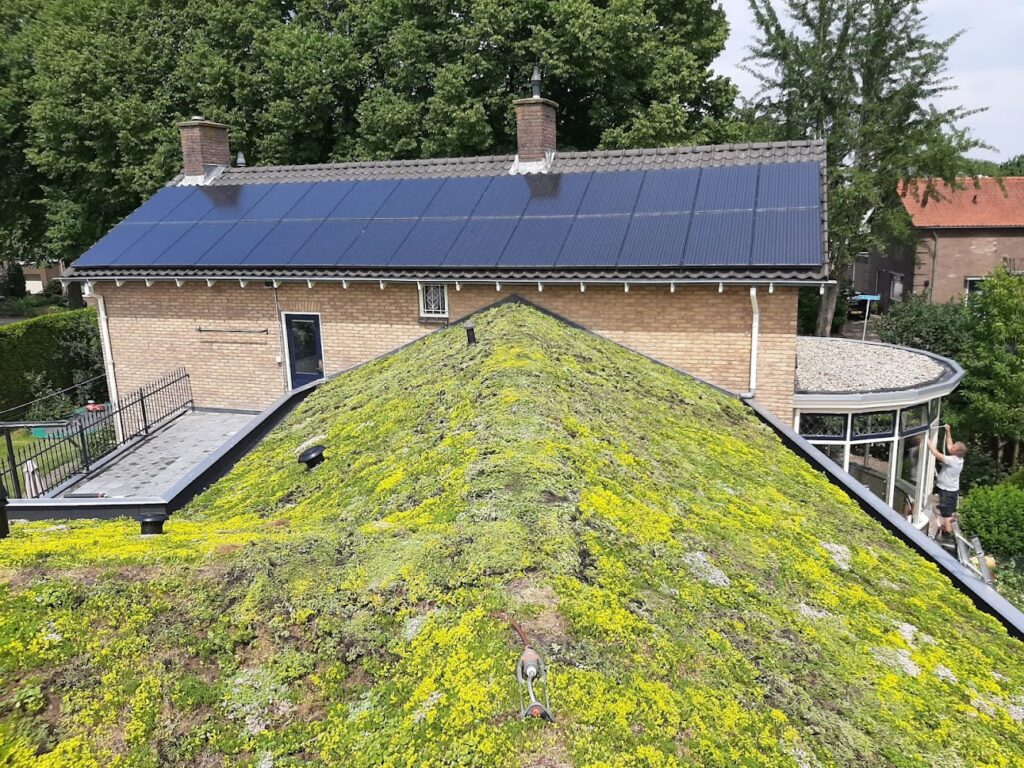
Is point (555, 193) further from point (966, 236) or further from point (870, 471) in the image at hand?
point (966, 236)

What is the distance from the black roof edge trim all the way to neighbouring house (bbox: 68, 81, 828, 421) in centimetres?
264

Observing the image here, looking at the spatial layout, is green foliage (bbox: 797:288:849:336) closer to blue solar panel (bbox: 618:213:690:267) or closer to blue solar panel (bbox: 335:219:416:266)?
blue solar panel (bbox: 618:213:690:267)

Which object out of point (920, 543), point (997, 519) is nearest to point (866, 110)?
point (997, 519)

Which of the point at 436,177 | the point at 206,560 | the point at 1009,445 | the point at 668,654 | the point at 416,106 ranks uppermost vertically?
the point at 416,106

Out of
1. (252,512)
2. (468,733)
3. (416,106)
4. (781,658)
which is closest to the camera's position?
(468,733)

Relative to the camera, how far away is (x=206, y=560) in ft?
13.3

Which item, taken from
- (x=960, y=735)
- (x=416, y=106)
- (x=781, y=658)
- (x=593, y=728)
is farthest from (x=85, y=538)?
(x=416, y=106)

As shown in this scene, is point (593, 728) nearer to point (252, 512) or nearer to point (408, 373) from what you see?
point (252, 512)

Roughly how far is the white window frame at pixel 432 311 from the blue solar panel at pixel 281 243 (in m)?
2.83

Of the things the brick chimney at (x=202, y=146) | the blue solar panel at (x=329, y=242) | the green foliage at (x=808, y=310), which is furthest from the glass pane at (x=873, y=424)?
the green foliage at (x=808, y=310)

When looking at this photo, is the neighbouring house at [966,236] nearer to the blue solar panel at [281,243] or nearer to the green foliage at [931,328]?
the green foliage at [931,328]

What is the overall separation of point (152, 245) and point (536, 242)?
850 cm

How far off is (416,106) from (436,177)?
1021 cm

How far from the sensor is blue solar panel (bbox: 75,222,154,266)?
15125 millimetres
